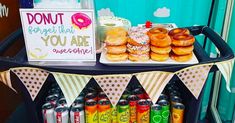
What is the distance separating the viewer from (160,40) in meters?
0.93

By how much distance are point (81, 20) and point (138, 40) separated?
0.21 meters

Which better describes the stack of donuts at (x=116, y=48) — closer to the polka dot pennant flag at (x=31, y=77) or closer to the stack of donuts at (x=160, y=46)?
the stack of donuts at (x=160, y=46)

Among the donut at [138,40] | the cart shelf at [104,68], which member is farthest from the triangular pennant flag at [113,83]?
the donut at [138,40]

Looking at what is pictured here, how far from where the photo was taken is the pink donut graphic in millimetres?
909

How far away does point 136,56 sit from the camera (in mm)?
955

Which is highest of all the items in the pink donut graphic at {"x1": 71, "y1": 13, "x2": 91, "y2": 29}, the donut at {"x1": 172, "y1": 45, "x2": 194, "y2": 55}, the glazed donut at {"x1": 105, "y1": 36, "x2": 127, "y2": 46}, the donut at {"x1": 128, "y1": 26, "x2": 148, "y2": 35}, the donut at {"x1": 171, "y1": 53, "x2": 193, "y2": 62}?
the pink donut graphic at {"x1": 71, "y1": 13, "x2": 91, "y2": 29}

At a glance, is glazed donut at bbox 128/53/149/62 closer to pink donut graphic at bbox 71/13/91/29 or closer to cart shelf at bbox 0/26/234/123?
cart shelf at bbox 0/26/234/123

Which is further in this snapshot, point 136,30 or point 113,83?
point 136,30

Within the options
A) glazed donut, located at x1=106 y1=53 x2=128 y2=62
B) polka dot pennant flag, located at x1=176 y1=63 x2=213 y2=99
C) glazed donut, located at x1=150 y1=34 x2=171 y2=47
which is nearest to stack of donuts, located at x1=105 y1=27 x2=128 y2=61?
glazed donut, located at x1=106 y1=53 x2=128 y2=62

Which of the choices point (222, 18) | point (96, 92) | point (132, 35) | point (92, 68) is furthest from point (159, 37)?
point (222, 18)

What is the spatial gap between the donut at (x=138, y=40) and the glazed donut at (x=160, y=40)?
2 cm

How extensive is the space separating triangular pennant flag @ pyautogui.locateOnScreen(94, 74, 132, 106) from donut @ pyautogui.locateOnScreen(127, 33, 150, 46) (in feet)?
0.39

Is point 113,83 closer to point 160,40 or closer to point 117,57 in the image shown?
point 117,57

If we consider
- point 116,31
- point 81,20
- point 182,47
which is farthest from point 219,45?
point 81,20
